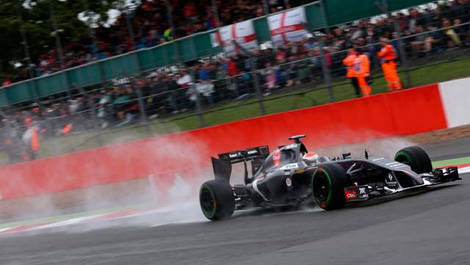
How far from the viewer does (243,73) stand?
18031 mm

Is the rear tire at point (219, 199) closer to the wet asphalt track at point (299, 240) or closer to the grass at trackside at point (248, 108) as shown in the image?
the wet asphalt track at point (299, 240)

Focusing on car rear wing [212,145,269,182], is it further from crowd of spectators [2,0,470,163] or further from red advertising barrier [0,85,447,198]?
crowd of spectators [2,0,470,163]

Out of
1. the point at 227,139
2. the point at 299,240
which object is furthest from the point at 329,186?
the point at 227,139

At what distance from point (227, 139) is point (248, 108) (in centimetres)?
87

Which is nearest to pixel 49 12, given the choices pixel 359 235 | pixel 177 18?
pixel 177 18

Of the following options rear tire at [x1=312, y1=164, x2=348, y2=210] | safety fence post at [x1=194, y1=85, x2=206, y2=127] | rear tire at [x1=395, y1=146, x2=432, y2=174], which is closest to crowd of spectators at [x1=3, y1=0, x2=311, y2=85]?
safety fence post at [x1=194, y1=85, x2=206, y2=127]

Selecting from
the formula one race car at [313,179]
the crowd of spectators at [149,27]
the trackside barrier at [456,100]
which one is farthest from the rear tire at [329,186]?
the crowd of spectators at [149,27]

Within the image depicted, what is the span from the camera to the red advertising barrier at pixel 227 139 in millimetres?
16250

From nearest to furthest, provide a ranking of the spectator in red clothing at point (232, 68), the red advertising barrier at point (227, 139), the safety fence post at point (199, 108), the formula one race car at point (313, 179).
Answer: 1. the formula one race car at point (313, 179)
2. the red advertising barrier at point (227, 139)
3. the spectator in red clothing at point (232, 68)
4. the safety fence post at point (199, 108)

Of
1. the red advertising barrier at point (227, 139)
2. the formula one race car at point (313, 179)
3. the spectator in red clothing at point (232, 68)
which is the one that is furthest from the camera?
the spectator in red clothing at point (232, 68)

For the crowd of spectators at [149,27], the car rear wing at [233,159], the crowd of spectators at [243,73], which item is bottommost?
the car rear wing at [233,159]

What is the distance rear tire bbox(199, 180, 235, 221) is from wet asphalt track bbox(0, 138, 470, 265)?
0.71 feet

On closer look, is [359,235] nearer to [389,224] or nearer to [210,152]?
[389,224]

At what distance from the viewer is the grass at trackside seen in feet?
53.5
